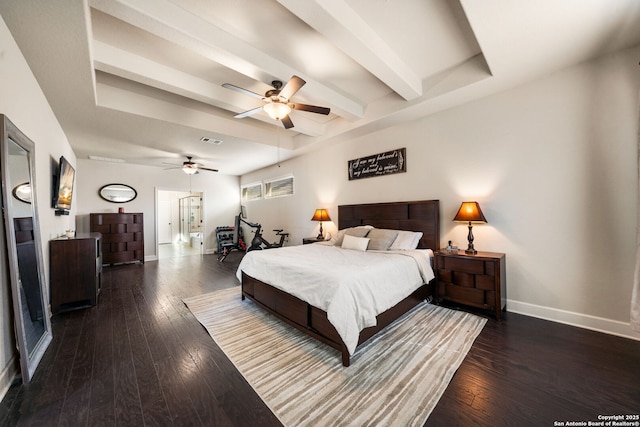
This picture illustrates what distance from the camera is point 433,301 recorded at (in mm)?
3207

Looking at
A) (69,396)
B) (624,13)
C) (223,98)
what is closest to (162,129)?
(223,98)

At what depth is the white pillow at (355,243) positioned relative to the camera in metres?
3.51

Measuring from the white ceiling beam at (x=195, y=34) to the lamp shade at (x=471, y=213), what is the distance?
104 inches

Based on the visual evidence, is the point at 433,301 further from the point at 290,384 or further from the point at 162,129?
the point at 162,129

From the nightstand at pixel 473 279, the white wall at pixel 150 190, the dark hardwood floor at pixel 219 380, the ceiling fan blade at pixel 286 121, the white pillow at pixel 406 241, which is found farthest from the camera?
the white wall at pixel 150 190

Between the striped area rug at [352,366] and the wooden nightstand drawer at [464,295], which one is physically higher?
the wooden nightstand drawer at [464,295]

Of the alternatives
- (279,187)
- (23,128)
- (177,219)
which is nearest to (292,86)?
(23,128)

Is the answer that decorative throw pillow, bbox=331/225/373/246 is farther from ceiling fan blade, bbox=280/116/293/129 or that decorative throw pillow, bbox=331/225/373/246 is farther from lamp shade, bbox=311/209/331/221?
ceiling fan blade, bbox=280/116/293/129

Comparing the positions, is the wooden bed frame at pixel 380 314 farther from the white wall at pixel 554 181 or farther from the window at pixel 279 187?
the window at pixel 279 187

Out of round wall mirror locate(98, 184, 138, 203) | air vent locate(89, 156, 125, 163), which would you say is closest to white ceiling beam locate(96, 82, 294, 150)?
air vent locate(89, 156, 125, 163)

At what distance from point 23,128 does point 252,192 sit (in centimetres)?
584

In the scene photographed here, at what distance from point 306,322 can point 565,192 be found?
3.16 meters

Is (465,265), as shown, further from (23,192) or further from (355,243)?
(23,192)

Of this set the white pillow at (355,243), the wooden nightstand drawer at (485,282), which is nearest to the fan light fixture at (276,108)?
the white pillow at (355,243)
